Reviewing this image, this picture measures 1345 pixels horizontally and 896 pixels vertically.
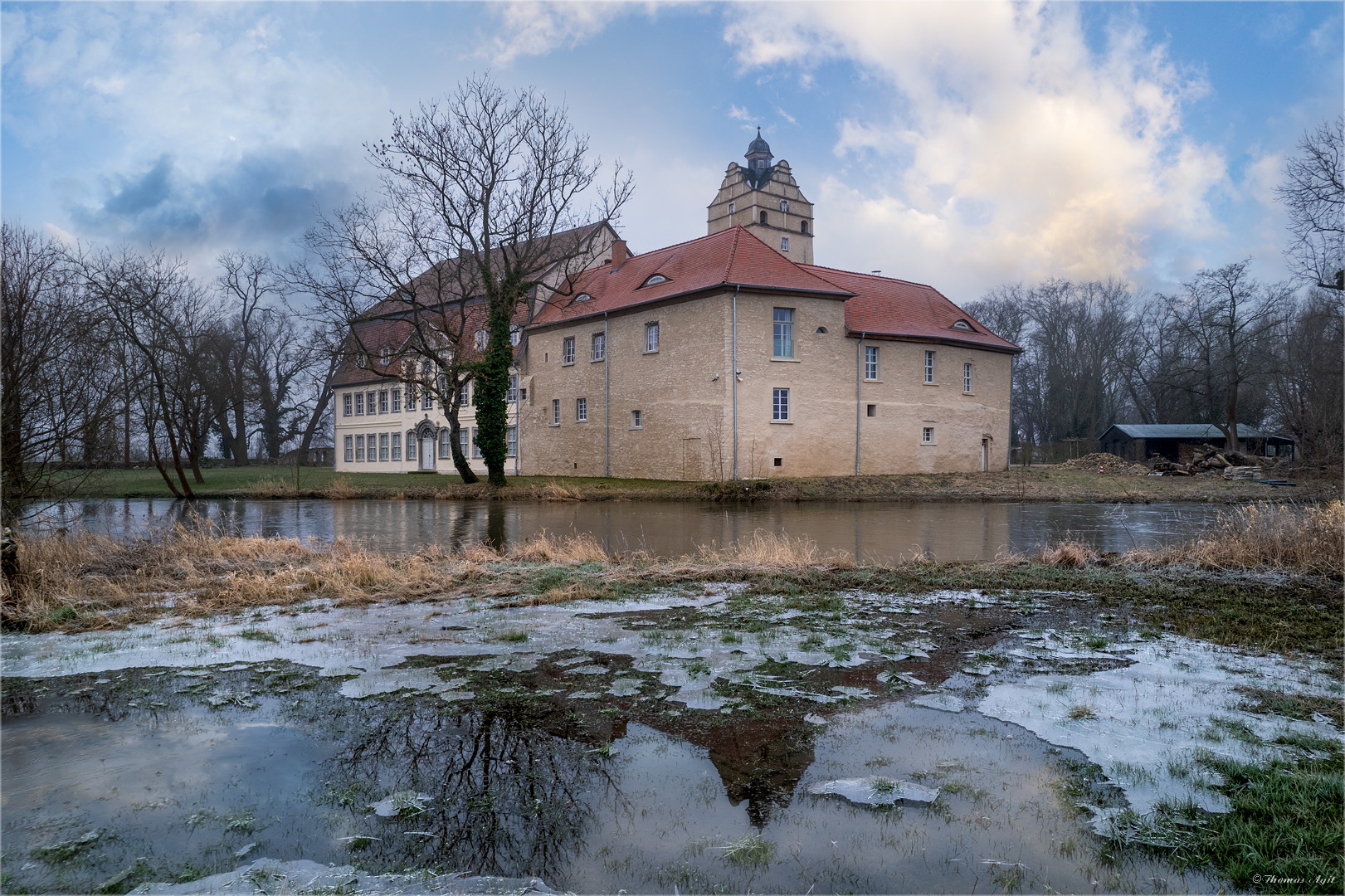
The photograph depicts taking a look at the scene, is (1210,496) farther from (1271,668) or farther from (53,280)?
(53,280)

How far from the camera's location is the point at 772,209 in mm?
56344

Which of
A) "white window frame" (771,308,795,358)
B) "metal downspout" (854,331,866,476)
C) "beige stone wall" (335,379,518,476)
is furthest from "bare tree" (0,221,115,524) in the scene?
"beige stone wall" (335,379,518,476)

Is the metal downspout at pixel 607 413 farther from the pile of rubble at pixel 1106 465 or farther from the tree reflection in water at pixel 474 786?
the tree reflection in water at pixel 474 786

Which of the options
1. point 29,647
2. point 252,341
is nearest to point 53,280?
point 29,647

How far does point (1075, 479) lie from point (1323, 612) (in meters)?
28.8

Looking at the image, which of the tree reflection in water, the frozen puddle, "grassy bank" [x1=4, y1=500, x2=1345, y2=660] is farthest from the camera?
"grassy bank" [x1=4, y1=500, x2=1345, y2=660]

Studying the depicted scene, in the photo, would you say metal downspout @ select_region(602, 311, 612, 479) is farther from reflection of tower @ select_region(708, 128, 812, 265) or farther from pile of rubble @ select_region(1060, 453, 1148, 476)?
pile of rubble @ select_region(1060, 453, 1148, 476)

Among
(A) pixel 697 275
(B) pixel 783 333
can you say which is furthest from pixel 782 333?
(A) pixel 697 275

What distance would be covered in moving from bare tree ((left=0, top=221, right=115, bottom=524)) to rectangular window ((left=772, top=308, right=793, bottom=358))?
87.0 ft

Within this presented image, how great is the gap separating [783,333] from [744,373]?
2625 mm

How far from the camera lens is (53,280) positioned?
9.77m

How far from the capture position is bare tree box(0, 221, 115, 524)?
361 inches

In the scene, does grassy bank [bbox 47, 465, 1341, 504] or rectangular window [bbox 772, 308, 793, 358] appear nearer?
grassy bank [bbox 47, 465, 1341, 504]

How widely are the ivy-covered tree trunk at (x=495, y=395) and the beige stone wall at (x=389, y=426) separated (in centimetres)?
924
